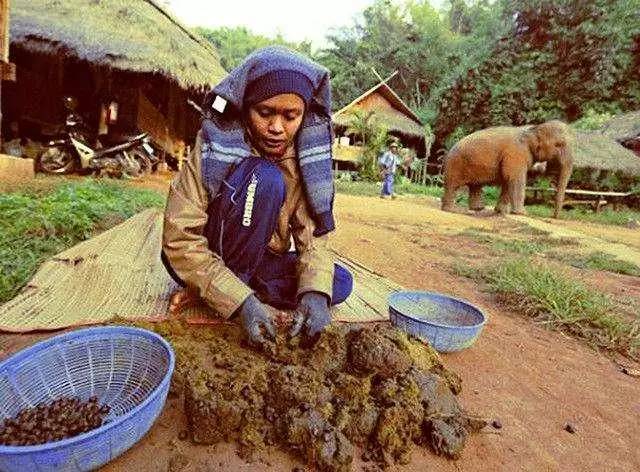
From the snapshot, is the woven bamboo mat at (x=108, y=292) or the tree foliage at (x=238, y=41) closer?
the woven bamboo mat at (x=108, y=292)

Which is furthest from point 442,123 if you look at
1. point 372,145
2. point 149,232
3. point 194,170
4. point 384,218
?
point 194,170

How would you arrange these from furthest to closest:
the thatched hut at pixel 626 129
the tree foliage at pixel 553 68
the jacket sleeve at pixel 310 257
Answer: the tree foliage at pixel 553 68 → the thatched hut at pixel 626 129 → the jacket sleeve at pixel 310 257

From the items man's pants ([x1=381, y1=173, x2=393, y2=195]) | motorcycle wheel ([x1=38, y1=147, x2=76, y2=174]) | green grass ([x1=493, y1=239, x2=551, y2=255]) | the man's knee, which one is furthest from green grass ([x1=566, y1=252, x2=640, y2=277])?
motorcycle wheel ([x1=38, y1=147, x2=76, y2=174])

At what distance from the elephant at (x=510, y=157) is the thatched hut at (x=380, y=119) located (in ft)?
28.7

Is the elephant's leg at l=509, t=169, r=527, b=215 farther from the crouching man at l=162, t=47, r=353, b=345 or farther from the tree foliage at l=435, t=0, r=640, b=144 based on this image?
the tree foliage at l=435, t=0, r=640, b=144

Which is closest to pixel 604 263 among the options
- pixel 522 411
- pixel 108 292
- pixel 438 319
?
pixel 438 319

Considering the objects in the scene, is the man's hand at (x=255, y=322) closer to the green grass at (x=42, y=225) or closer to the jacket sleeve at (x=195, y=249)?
the jacket sleeve at (x=195, y=249)

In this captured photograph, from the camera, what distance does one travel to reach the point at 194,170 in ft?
5.60

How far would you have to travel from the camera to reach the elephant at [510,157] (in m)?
7.98

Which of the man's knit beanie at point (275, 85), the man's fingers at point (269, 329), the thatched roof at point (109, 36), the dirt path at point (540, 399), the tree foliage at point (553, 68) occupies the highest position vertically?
the tree foliage at point (553, 68)

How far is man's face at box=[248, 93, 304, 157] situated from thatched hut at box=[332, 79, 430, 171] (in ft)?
51.7

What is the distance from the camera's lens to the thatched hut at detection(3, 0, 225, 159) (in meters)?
7.00

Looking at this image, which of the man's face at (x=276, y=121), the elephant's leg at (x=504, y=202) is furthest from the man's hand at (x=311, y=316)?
the elephant's leg at (x=504, y=202)

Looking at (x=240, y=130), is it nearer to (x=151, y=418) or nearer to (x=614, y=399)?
(x=151, y=418)
